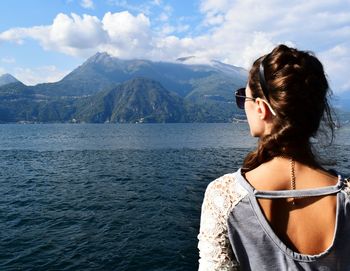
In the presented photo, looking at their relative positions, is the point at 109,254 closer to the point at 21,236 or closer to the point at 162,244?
the point at 162,244

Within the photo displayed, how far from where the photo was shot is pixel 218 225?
2.51 meters

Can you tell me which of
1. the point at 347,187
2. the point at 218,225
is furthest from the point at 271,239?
the point at 347,187

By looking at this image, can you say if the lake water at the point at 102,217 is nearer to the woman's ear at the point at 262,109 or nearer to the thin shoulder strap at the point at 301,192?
the thin shoulder strap at the point at 301,192

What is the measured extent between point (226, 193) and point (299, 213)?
542mm

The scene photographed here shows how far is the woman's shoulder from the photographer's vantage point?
2.50m

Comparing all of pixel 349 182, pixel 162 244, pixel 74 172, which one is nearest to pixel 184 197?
pixel 162 244

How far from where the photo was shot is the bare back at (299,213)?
2.49 meters

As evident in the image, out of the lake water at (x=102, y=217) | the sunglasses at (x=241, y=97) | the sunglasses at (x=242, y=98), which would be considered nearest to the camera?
the sunglasses at (x=242, y=98)

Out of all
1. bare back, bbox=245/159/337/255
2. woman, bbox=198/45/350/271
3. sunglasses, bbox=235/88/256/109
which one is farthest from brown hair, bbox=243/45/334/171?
sunglasses, bbox=235/88/256/109

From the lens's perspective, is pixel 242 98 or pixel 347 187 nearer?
pixel 347 187

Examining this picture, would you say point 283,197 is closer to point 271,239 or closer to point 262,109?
point 271,239

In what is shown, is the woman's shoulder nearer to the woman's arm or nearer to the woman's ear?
the woman's arm

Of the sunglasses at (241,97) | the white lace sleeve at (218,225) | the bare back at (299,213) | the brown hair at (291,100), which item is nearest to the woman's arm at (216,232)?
the white lace sleeve at (218,225)

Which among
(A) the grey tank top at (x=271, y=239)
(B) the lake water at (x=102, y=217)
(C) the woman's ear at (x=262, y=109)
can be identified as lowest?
(B) the lake water at (x=102, y=217)
